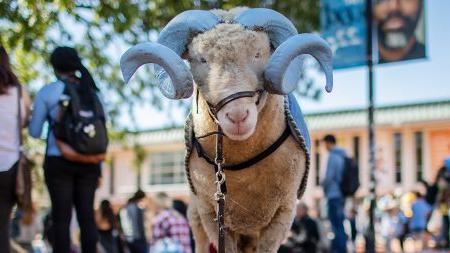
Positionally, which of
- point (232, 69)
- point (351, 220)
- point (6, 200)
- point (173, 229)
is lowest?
point (351, 220)

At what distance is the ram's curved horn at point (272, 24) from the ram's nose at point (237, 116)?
752 millimetres

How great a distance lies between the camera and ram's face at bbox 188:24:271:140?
421cm

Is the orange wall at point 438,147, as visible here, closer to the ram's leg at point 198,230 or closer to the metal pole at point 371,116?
the metal pole at point 371,116

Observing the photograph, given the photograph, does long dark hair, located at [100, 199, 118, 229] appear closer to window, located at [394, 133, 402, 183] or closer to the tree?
the tree

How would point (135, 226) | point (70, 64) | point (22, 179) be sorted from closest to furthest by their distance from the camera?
point (22, 179), point (70, 64), point (135, 226)

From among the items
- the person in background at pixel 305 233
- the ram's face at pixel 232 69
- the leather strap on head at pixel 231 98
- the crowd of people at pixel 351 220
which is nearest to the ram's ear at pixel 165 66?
the ram's face at pixel 232 69

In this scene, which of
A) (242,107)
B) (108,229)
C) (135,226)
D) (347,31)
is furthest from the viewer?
(135,226)

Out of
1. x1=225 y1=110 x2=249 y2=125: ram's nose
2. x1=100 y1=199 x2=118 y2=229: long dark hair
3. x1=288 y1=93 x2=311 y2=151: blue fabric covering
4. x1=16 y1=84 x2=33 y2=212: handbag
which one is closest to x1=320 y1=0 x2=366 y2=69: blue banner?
x1=100 y1=199 x2=118 y2=229: long dark hair

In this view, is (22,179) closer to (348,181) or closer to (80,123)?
(80,123)

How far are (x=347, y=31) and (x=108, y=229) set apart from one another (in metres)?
4.82

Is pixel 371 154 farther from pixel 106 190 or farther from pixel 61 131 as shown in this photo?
pixel 106 190

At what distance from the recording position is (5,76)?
5.89m

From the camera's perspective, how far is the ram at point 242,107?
14.3ft

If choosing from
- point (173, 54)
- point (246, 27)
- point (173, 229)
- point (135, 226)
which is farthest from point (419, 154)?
point (173, 54)
